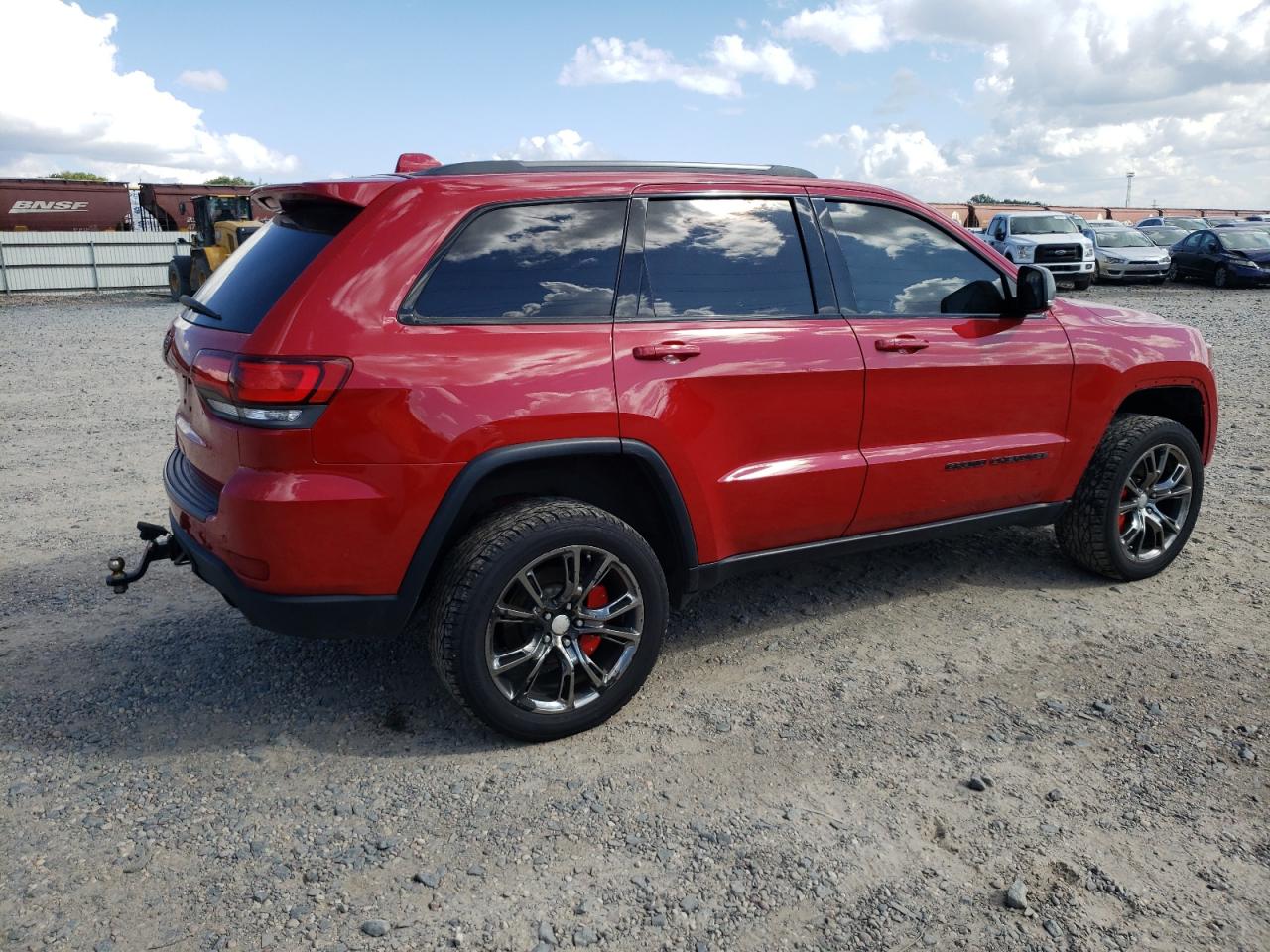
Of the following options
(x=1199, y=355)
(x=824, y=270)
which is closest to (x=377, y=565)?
(x=824, y=270)

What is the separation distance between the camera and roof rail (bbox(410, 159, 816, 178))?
3.40 m

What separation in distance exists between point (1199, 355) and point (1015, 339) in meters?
1.26

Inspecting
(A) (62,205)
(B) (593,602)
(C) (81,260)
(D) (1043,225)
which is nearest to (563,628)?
(B) (593,602)

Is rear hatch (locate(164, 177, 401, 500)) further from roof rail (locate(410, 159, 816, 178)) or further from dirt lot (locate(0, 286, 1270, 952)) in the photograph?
dirt lot (locate(0, 286, 1270, 952))

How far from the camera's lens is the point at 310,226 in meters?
3.31

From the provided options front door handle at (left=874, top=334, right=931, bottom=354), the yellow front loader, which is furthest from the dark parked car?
front door handle at (left=874, top=334, right=931, bottom=354)

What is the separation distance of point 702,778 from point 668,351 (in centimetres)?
138

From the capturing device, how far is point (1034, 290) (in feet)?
13.6

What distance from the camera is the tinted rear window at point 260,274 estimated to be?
316 cm

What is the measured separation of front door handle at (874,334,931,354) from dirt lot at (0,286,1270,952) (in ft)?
3.91

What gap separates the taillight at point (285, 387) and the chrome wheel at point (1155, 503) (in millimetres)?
3605

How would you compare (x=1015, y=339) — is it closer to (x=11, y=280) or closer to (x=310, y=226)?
(x=310, y=226)

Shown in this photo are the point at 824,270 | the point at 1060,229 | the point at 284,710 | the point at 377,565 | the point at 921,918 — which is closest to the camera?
the point at 921,918

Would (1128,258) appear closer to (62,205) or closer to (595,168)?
(595,168)
